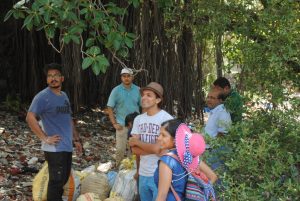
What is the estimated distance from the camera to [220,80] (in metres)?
5.28

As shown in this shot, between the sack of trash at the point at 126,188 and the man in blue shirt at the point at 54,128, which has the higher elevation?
the man in blue shirt at the point at 54,128

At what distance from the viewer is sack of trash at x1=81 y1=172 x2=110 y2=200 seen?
5.64m

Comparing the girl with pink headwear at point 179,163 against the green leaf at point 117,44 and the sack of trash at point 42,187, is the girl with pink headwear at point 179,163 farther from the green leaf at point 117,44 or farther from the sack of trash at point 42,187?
the sack of trash at point 42,187

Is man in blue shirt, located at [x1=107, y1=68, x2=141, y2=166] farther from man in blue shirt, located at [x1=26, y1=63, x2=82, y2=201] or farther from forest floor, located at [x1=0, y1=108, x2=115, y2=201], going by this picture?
man in blue shirt, located at [x1=26, y1=63, x2=82, y2=201]

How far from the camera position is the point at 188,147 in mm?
3406

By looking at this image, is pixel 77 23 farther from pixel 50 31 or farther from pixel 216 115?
pixel 216 115

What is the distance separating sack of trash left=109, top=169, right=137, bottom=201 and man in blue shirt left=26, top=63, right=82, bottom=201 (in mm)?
598

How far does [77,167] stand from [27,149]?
40.9 inches

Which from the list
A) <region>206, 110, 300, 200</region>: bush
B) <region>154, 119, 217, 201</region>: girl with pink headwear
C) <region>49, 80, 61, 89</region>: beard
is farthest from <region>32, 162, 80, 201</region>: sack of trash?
<region>154, 119, 217, 201</region>: girl with pink headwear

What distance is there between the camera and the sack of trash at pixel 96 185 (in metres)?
5.64

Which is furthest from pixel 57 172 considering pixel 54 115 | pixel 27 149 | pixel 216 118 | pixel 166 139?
pixel 27 149

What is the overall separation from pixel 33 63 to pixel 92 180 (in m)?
→ 5.78

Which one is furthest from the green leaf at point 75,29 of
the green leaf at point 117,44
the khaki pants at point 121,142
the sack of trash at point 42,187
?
the khaki pants at point 121,142

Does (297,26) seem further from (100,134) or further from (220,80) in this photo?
(100,134)
